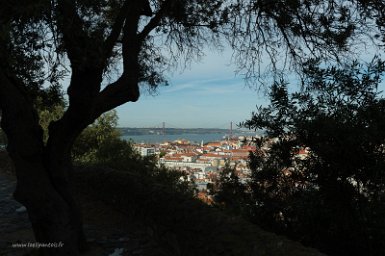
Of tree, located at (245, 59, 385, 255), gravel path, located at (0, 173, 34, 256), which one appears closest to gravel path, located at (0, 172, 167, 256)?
gravel path, located at (0, 173, 34, 256)

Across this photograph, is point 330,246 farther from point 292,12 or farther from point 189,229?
point 292,12

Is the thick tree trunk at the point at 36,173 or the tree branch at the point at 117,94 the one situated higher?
the tree branch at the point at 117,94

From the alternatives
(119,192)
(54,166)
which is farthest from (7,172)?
(54,166)

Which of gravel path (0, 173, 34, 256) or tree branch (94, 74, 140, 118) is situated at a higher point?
tree branch (94, 74, 140, 118)

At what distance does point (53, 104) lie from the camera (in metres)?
6.12

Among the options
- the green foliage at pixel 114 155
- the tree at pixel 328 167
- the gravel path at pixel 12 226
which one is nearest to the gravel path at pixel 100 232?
the gravel path at pixel 12 226

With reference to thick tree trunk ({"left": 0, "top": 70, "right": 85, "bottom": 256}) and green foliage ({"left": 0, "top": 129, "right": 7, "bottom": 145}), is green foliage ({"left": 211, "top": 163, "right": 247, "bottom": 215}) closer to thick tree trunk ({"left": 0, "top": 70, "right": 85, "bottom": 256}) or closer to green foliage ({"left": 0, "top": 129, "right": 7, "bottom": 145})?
thick tree trunk ({"left": 0, "top": 70, "right": 85, "bottom": 256})

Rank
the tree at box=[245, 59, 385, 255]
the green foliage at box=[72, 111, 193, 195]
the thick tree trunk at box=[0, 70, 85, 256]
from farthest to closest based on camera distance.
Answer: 1. the green foliage at box=[72, 111, 193, 195]
2. the thick tree trunk at box=[0, 70, 85, 256]
3. the tree at box=[245, 59, 385, 255]

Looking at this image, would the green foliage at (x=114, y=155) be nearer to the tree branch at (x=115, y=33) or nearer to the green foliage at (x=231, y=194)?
the green foliage at (x=231, y=194)

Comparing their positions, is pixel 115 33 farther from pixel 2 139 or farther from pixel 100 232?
pixel 2 139

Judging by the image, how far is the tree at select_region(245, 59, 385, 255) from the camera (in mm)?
4059

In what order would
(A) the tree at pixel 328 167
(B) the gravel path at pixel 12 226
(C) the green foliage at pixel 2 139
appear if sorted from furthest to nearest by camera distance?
1. (C) the green foliage at pixel 2 139
2. (B) the gravel path at pixel 12 226
3. (A) the tree at pixel 328 167

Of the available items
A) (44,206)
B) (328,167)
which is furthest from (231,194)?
(44,206)

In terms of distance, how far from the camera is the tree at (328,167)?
13.3 feet
